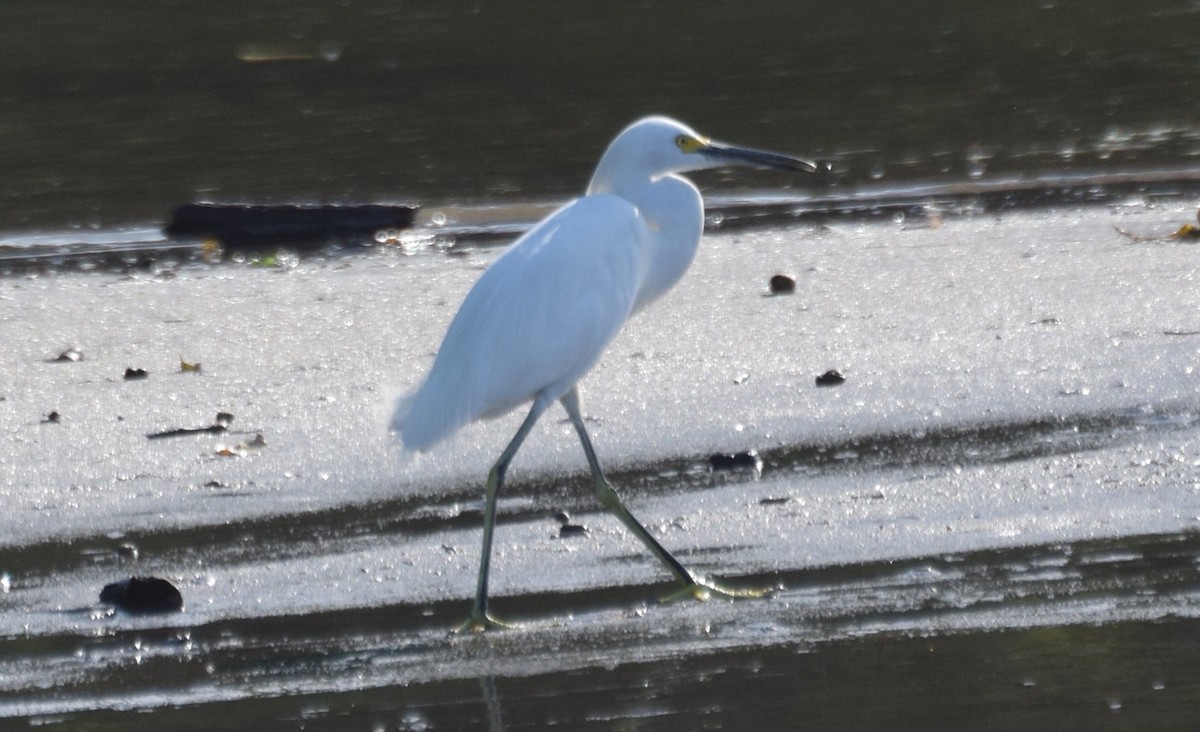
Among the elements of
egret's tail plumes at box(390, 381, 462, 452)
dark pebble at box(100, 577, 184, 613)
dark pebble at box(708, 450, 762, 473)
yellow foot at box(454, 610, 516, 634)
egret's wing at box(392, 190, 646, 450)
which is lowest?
dark pebble at box(708, 450, 762, 473)

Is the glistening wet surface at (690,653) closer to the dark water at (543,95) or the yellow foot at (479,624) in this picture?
the yellow foot at (479,624)

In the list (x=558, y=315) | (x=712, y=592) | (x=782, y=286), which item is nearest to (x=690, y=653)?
(x=712, y=592)

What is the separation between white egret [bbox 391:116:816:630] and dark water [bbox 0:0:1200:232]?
6.33 m

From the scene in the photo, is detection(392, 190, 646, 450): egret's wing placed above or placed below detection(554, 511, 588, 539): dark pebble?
above

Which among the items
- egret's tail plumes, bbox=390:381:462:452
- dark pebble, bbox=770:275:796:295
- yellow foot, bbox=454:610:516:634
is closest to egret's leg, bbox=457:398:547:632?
yellow foot, bbox=454:610:516:634

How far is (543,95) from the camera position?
1605cm

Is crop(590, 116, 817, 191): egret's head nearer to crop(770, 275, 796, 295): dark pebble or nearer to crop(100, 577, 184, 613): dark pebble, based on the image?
crop(100, 577, 184, 613): dark pebble

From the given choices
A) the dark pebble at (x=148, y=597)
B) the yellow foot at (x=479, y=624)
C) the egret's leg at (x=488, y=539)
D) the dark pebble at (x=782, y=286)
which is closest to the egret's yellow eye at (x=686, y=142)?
the egret's leg at (x=488, y=539)

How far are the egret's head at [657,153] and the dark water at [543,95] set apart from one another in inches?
247

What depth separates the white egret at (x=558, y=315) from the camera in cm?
518

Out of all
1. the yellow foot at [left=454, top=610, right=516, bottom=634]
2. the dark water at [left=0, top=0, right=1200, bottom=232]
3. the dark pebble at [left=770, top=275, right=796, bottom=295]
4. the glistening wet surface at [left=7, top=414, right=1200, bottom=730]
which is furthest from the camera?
the dark water at [left=0, top=0, right=1200, bottom=232]

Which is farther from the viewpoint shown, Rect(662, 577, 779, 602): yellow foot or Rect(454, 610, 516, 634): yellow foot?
Rect(662, 577, 779, 602): yellow foot

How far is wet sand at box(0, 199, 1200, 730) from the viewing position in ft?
13.7

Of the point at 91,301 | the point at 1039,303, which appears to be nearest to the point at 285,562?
the point at 1039,303
